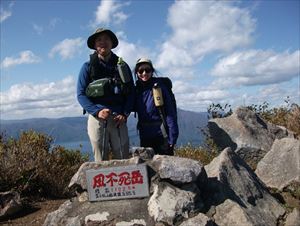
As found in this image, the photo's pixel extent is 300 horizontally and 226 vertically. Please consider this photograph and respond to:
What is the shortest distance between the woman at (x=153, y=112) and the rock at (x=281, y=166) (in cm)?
266

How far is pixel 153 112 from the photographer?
6949 millimetres

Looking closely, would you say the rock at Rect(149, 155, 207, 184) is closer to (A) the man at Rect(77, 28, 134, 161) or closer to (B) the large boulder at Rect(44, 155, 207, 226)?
(B) the large boulder at Rect(44, 155, 207, 226)

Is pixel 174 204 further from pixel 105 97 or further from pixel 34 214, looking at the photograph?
pixel 34 214

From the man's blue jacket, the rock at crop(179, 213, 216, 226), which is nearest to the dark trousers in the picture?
the man's blue jacket

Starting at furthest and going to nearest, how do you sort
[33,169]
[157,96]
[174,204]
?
[33,169]
[157,96]
[174,204]

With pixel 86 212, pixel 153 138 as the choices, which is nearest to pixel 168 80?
pixel 153 138

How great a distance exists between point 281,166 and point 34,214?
481 centimetres

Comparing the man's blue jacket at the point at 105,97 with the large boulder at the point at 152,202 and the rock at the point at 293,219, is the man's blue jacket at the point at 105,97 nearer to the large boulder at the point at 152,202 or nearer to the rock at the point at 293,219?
the large boulder at the point at 152,202

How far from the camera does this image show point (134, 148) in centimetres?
675

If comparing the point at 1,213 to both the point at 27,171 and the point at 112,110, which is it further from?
the point at 112,110

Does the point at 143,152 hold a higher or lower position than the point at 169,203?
higher

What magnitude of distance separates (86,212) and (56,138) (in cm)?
479

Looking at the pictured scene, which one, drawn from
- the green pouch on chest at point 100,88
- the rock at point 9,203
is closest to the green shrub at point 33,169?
the rock at point 9,203

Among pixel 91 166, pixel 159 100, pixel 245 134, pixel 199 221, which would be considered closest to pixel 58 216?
pixel 91 166
